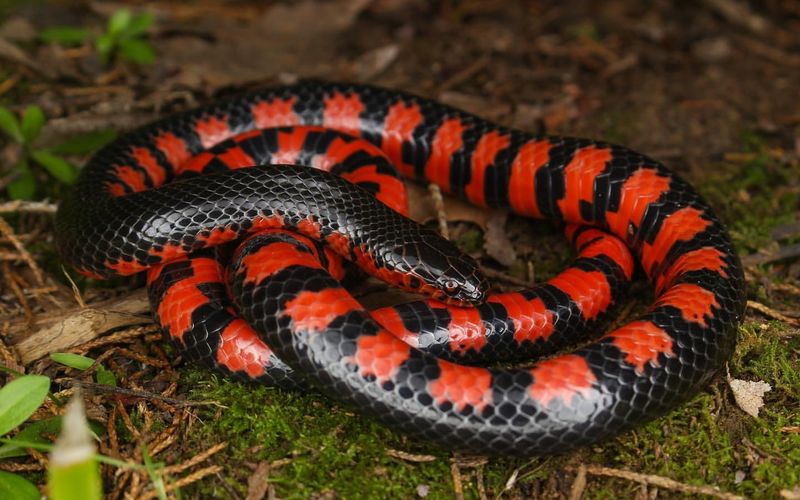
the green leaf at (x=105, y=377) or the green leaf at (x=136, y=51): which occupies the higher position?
the green leaf at (x=136, y=51)

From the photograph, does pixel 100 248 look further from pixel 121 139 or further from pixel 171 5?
pixel 171 5

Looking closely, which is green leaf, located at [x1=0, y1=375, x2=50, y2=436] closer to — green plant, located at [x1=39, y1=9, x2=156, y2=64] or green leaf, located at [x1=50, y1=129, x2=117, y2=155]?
green leaf, located at [x1=50, y1=129, x2=117, y2=155]

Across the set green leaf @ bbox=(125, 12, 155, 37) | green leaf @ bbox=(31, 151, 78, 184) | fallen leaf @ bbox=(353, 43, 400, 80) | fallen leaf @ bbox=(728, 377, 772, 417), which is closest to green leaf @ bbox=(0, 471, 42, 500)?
green leaf @ bbox=(31, 151, 78, 184)

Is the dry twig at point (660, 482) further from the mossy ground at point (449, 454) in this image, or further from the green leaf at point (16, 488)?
the green leaf at point (16, 488)

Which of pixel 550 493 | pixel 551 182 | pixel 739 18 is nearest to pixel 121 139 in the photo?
pixel 551 182

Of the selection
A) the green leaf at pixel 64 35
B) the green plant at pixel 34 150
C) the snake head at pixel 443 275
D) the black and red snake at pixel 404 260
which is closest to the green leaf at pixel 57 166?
the green plant at pixel 34 150
